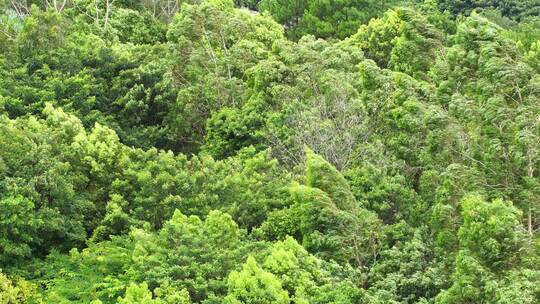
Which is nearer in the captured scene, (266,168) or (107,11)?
(266,168)

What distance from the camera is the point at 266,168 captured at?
1020 inches

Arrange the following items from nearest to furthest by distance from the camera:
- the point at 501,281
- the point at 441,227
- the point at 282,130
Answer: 1. the point at 501,281
2. the point at 441,227
3. the point at 282,130

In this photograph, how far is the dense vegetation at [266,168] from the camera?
18.5m

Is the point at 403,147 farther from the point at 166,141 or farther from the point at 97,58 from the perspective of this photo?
the point at 97,58

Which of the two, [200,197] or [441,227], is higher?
[441,227]

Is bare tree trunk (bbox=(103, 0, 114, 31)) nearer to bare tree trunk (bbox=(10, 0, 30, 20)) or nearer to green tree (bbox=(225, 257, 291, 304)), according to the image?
bare tree trunk (bbox=(10, 0, 30, 20))

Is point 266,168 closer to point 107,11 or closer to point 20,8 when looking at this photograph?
point 107,11

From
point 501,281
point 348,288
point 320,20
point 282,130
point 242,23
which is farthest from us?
point 320,20

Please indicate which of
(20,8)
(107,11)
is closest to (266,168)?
(107,11)

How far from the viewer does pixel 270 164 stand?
84.1 ft

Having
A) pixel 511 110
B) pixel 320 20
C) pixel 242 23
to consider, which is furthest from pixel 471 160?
pixel 320 20

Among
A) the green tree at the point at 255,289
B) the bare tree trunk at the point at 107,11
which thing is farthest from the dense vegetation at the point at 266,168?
the bare tree trunk at the point at 107,11

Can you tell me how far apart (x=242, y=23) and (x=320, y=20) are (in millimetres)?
19194

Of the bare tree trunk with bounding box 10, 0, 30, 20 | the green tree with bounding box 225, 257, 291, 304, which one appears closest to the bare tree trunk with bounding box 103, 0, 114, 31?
the bare tree trunk with bounding box 10, 0, 30, 20
